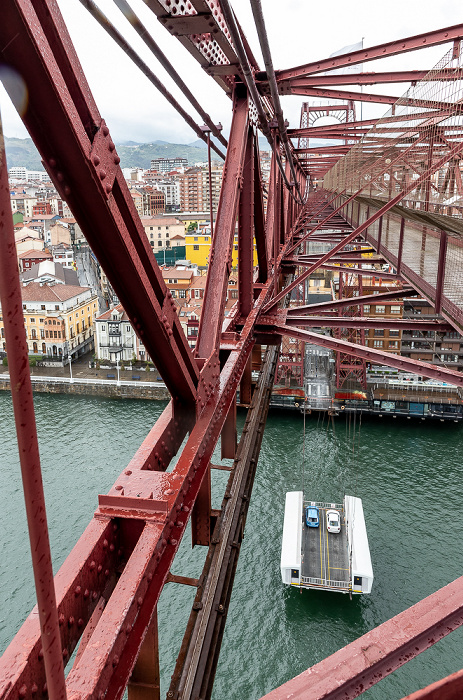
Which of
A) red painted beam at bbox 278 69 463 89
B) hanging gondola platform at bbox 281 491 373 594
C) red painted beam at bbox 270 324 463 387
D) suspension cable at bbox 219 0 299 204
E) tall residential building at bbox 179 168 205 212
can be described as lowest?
hanging gondola platform at bbox 281 491 373 594

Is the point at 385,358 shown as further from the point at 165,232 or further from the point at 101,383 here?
the point at 165,232

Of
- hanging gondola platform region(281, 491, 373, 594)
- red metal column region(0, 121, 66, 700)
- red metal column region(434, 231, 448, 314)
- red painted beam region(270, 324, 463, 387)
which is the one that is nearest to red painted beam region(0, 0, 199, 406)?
red metal column region(0, 121, 66, 700)

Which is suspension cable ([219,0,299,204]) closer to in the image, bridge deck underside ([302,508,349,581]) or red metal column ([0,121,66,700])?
red metal column ([0,121,66,700])

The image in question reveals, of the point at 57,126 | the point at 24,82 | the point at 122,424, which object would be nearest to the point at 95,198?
the point at 57,126

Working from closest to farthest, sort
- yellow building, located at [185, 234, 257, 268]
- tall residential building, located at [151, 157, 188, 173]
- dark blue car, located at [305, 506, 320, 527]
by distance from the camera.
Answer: dark blue car, located at [305, 506, 320, 527], yellow building, located at [185, 234, 257, 268], tall residential building, located at [151, 157, 188, 173]

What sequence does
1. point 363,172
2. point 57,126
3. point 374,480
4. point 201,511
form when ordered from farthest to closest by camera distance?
point 374,480
point 363,172
point 201,511
point 57,126

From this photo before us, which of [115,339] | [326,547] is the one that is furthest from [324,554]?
[115,339]

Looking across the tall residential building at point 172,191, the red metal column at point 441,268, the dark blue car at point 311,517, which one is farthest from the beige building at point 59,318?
the tall residential building at point 172,191

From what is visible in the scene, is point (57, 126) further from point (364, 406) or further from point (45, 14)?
point (364, 406)
